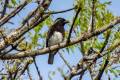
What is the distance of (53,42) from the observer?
948 cm

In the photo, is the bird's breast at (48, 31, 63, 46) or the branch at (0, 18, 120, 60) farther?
the bird's breast at (48, 31, 63, 46)

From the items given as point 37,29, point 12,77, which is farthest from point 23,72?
point 37,29

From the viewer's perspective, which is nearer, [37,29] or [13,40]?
[13,40]

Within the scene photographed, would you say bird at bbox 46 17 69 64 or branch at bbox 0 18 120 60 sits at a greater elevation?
bird at bbox 46 17 69 64

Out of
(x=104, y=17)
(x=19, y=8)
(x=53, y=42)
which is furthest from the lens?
(x=53, y=42)

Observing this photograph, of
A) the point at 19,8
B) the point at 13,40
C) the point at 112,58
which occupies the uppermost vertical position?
the point at 19,8

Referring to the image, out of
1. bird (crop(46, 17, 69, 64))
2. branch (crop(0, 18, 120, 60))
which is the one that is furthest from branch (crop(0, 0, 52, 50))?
bird (crop(46, 17, 69, 64))

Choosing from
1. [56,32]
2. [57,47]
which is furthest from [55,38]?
[57,47]

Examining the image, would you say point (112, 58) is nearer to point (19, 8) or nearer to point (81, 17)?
point (81, 17)

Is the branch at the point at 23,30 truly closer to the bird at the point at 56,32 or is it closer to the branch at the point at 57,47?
the branch at the point at 57,47

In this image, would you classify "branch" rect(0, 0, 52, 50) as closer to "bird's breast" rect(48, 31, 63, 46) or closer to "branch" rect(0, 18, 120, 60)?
"branch" rect(0, 18, 120, 60)

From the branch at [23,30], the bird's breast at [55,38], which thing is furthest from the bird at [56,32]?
the branch at [23,30]

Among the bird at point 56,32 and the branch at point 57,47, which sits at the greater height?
the bird at point 56,32

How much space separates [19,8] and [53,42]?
442 cm
